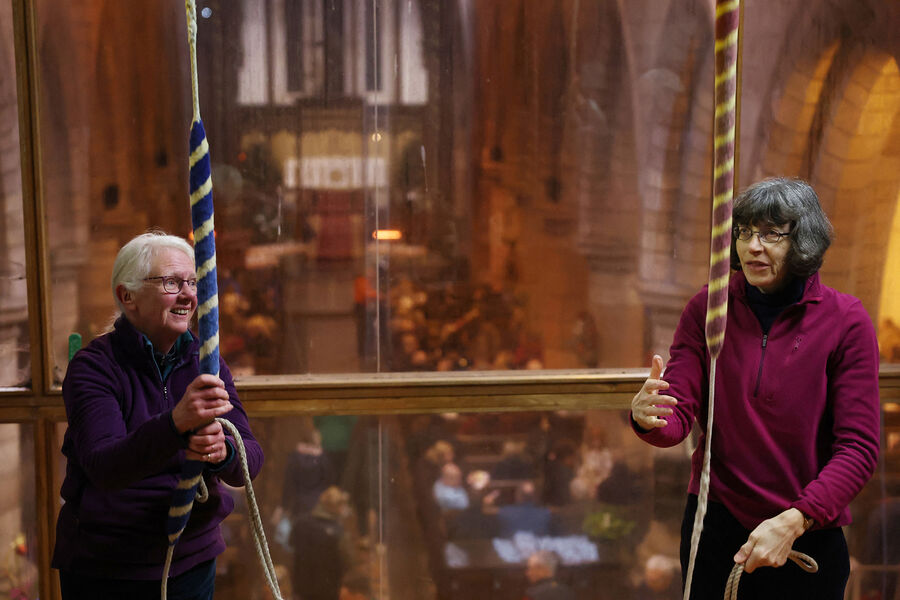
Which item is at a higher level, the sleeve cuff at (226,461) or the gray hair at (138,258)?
the gray hair at (138,258)

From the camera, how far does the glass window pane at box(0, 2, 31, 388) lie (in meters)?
2.29

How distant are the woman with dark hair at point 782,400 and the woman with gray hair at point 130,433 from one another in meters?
0.78

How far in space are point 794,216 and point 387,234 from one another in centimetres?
126

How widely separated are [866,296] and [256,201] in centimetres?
179

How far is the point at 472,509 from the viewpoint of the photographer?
250cm

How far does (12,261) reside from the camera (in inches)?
91.7

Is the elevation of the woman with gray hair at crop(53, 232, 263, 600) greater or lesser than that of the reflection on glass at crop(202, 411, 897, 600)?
greater

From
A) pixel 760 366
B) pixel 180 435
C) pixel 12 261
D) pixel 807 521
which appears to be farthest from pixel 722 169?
pixel 12 261

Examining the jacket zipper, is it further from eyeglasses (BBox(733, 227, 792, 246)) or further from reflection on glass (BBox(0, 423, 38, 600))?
reflection on glass (BBox(0, 423, 38, 600))

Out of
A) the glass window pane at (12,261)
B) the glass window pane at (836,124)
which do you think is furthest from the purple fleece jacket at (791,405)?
the glass window pane at (12,261)

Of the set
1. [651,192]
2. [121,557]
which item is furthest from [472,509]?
[121,557]

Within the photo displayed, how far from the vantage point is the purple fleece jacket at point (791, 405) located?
1360 millimetres

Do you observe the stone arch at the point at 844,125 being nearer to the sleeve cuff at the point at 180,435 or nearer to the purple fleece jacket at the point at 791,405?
the purple fleece jacket at the point at 791,405

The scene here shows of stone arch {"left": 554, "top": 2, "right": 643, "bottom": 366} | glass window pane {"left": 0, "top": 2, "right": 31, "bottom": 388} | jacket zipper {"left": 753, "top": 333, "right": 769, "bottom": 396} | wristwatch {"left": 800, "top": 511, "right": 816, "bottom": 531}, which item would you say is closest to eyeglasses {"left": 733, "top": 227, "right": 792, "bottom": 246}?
jacket zipper {"left": 753, "top": 333, "right": 769, "bottom": 396}
